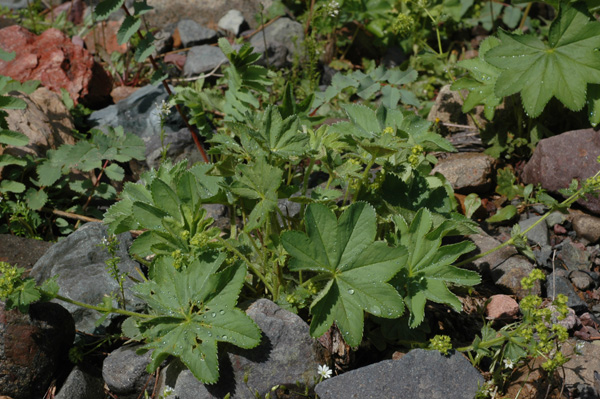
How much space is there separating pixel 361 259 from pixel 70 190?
2.54m

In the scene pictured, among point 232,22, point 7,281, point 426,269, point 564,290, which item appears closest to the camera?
point 7,281

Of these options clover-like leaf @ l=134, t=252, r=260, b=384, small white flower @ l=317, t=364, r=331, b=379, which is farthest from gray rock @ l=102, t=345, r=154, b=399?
small white flower @ l=317, t=364, r=331, b=379

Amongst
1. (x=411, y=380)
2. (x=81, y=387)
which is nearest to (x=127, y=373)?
(x=81, y=387)

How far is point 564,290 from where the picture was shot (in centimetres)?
346

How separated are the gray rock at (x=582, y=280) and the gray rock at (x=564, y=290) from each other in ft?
0.19

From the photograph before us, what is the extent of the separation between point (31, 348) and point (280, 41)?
149 inches

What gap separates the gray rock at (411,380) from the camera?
2.61 m

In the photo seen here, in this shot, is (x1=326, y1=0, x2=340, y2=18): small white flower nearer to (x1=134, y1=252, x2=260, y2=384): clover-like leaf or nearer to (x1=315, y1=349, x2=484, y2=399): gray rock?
(x1=134, y1=252, x2=260, y2=384): clover-like leaf

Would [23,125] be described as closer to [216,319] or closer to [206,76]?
[206,76]

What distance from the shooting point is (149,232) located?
289cm

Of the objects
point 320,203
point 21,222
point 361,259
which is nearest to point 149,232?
point 320,203

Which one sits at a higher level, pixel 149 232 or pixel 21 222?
pixel 149 232

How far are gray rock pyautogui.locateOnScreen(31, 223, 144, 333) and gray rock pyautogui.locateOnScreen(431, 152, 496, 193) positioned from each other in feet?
7.23

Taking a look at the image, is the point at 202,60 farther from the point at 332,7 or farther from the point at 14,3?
the point at 14,3
